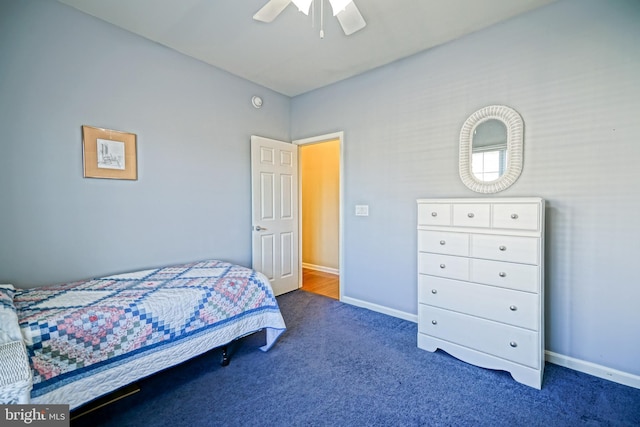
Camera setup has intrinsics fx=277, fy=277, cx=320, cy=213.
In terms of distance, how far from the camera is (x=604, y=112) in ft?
6.44

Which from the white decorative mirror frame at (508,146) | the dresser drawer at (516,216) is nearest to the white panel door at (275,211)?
the white decorative mirror frame at (508,146)

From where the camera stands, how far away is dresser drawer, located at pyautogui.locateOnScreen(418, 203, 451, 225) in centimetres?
227

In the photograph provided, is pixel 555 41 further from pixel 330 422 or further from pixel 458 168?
pixel 330 422

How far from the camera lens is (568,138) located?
2084 millimetres

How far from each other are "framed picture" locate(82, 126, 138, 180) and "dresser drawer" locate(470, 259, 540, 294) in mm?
3043

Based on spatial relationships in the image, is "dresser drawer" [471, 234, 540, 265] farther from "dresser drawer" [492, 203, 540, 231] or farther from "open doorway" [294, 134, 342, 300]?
"open doorway" [294, 134, 342, 300]

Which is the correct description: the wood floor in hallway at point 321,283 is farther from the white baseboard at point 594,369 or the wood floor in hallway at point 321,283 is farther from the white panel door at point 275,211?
the white baseboard at point 594,369

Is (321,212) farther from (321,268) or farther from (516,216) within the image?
(516,216)

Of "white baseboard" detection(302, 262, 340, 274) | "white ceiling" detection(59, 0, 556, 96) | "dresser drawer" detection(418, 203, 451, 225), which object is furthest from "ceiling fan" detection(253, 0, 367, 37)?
"white baseboard" detection(302, 262, 340, 274)

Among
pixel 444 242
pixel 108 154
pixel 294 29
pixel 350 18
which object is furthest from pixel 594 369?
pixel 108 154

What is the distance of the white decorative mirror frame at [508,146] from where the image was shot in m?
2.26

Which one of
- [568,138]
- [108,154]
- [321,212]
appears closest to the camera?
[568,138]

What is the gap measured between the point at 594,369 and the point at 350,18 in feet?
9.79

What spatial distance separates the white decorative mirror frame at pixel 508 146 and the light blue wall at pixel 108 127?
8.10ft
